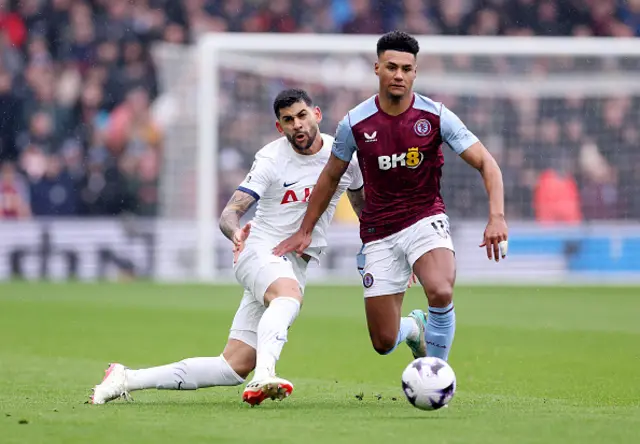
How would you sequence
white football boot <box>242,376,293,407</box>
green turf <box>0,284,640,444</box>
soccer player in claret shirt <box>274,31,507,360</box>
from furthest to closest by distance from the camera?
soccer player in claret shirt <box>274,31,507,360</box> → white football boot <box>242,376,293,407</box> → green turf <box>0,284,640,444</box>

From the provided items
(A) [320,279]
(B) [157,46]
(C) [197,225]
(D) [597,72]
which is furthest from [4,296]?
(D) [597,72]

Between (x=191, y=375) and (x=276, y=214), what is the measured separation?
1192 mm

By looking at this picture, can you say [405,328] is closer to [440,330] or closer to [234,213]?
[440,330]

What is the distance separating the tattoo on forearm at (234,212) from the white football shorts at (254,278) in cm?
21

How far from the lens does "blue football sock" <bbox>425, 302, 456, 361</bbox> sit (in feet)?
25.9

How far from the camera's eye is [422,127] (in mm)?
7930

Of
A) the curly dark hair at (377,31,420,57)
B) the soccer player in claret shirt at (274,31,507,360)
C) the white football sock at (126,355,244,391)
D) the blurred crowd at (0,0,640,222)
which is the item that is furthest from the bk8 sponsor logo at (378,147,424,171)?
the blurred crowd at (0,0,640,222)

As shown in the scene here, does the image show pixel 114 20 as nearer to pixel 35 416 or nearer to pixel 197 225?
pixel 197 225

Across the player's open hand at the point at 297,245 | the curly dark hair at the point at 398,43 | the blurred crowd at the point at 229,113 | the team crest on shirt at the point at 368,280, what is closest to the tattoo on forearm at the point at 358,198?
the team crest on shirt at the point at 368,280

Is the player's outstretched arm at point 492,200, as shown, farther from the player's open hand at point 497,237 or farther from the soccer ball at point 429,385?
the soccer ball at point 429,385

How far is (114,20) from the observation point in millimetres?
25969

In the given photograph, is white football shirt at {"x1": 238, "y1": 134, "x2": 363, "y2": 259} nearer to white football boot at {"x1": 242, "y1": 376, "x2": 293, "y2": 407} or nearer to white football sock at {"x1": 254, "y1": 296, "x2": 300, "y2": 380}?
white football sock at {"x1": 254, "y1": 296, "x2": 300, "y2": 380}

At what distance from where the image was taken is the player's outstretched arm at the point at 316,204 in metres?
7.98

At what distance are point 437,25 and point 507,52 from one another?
17.7 ft
